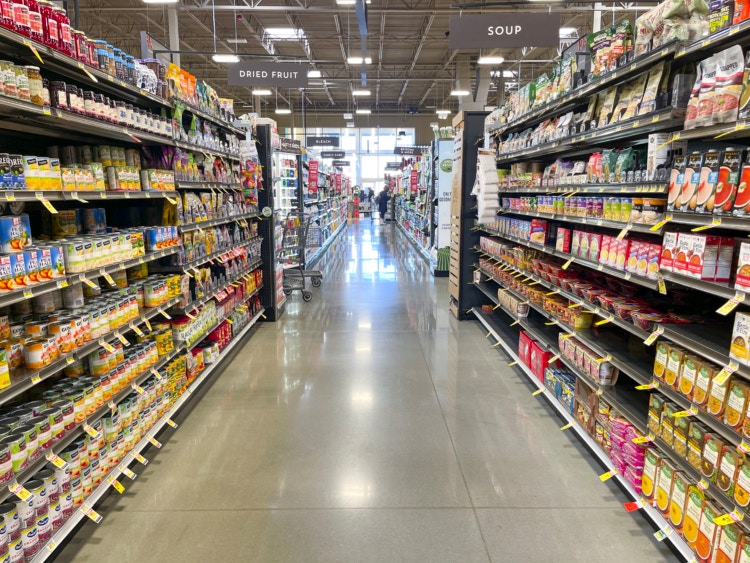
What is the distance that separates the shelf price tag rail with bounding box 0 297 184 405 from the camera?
7.18ft

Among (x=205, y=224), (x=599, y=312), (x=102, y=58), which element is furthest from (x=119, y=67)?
(x=599, y=312)

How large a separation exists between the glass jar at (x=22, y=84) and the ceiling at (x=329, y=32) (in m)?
9.09

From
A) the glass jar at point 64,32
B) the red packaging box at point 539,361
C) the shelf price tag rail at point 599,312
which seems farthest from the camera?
the red packaging box at point 539,361

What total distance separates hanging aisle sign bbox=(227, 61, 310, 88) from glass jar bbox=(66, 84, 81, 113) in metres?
5.86

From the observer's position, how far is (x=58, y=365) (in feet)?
8.27

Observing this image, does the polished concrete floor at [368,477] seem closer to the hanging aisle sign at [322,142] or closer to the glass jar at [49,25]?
the glass jar at [49,25]

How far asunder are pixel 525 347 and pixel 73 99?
4.17 metres

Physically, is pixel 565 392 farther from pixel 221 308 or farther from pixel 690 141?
pixel 221 308

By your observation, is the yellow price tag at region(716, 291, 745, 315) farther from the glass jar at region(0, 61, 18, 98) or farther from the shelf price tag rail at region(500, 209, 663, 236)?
the glass jar at region(0, 61, 18, 98)

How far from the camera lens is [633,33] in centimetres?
318

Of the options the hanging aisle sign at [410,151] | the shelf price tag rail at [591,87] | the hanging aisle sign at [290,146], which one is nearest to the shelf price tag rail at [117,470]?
the shelf price tag rail at [591,87]

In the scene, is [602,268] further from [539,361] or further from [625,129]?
[539,361]

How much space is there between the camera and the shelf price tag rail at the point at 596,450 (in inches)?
94.8

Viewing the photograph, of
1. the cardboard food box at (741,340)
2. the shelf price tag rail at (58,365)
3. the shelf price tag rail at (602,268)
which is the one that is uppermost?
the shelf price tag rail at (602,268)
